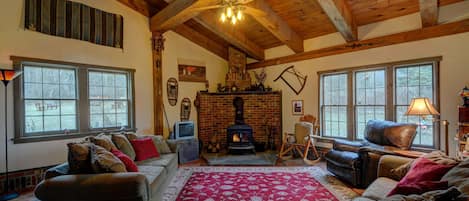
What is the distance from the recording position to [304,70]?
6.46 m

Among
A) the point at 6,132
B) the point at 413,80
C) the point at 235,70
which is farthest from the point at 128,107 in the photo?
the point at 413,80

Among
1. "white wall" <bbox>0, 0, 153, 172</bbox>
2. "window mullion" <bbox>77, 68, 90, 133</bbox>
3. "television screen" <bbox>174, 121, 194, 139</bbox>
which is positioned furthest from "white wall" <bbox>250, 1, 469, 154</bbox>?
"window mullion" <bbox>77, 68, 90, 133</bbox>

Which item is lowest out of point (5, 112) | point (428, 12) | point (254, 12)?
point (5, 112)

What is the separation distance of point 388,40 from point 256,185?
140 inches

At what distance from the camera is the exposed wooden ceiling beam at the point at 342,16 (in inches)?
177

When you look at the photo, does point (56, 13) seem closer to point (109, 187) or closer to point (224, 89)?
point (109, 187)

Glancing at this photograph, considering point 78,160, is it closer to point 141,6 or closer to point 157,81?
point 157,81

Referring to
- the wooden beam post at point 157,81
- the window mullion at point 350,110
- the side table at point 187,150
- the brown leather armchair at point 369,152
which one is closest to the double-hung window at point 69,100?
the wooden beam post at point 157,81

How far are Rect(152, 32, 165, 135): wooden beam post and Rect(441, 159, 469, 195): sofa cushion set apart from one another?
532cm

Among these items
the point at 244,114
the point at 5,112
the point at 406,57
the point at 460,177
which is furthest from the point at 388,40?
the point at 5,112

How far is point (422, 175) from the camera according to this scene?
2252mm

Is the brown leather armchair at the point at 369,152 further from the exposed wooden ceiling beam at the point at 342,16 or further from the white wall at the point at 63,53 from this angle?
the white wall at the point at 63,53

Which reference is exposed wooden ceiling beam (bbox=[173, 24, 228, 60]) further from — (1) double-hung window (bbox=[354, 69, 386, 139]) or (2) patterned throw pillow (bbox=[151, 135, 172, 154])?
(1) double-hung window (bbox=[354, 69, 386, 139])

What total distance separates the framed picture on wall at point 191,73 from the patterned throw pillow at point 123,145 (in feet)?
9.58
